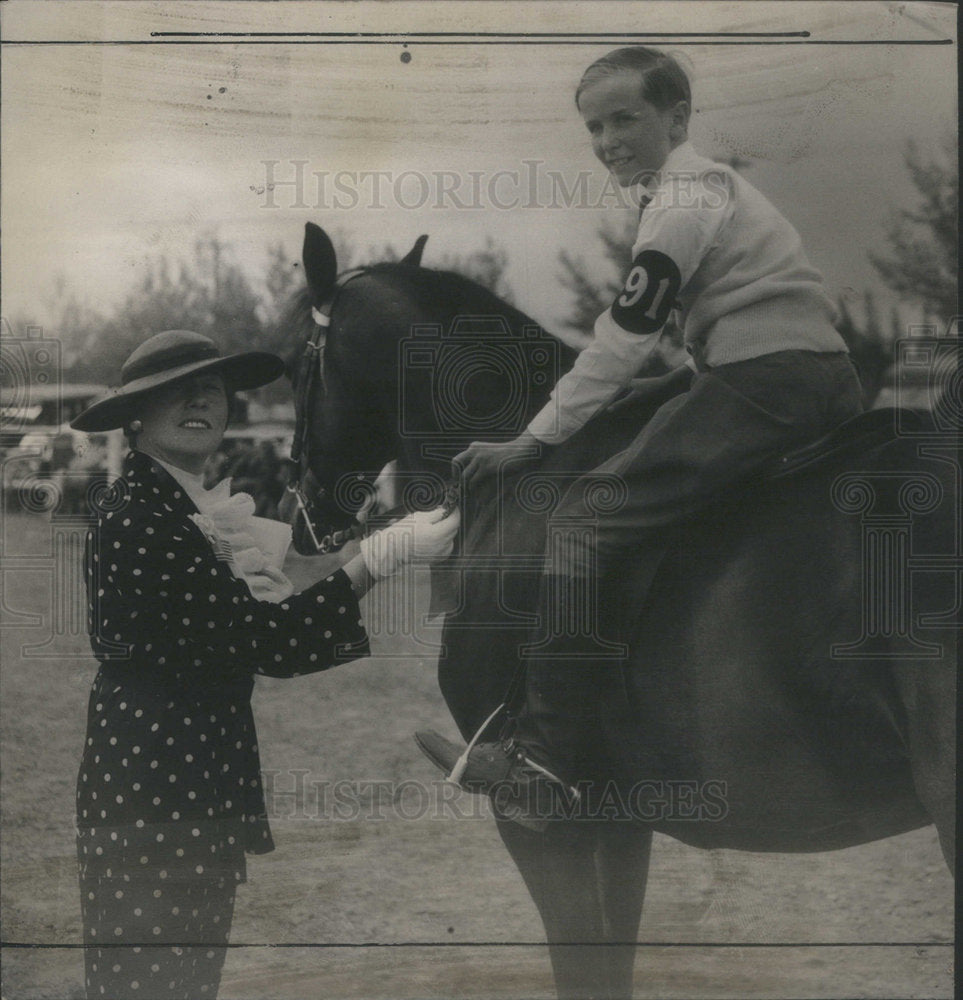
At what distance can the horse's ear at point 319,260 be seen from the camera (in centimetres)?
338

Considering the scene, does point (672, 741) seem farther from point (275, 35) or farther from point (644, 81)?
point (275, 35)

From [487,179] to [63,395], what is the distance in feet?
4.90

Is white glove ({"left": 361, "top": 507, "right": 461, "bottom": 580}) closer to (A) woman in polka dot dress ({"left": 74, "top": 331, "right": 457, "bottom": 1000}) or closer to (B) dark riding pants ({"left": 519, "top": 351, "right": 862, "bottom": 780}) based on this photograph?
(A) woman in polka dot dress ({"left": 74, "top": 331, "right": 457, "bottom": 1000})

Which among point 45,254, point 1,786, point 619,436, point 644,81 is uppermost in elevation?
point 644,81

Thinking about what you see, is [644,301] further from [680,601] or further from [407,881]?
[407,881]

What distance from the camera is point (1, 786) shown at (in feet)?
11.4

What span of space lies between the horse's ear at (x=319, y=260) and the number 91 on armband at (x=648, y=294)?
887mm

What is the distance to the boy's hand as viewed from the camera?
3.32 m

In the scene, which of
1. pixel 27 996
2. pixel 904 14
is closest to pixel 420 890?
pixel 27 996

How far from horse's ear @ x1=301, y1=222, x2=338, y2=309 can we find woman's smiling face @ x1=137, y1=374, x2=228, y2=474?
1.40 feet

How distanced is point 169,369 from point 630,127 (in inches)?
62.5

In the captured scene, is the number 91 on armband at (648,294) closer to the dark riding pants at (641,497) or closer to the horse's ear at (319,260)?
the dark riding pants at (641,497)

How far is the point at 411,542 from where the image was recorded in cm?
333

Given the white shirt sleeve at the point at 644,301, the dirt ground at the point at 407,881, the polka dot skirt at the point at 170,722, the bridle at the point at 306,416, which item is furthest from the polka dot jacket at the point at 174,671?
the white shirt sleeve at the point at 644,301
